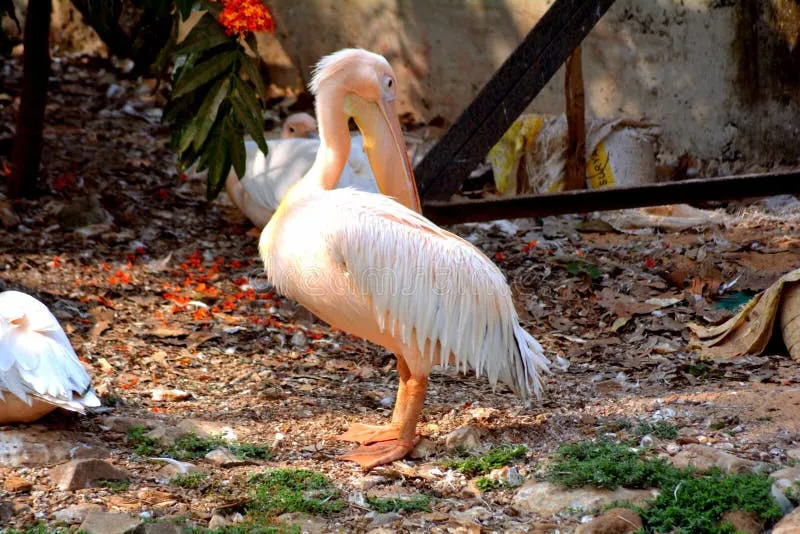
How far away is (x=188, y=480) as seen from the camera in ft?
11.7

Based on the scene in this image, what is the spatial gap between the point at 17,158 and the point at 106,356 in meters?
2.31

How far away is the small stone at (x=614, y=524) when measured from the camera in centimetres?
320

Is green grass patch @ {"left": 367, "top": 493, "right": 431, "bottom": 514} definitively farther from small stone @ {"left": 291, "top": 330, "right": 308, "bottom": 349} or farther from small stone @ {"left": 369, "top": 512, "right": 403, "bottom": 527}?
small stone @ {"left": 291, "top": 330, "right": 308, "bottom": 349}

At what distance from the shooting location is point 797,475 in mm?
3400

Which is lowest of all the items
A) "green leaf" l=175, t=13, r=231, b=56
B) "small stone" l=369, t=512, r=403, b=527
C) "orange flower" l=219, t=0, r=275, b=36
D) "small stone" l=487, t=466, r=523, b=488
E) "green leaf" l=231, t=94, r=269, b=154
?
"small stone" l=369, t=512, r=403, b=527

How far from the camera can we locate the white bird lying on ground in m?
6.58

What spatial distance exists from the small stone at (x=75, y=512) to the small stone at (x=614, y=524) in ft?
5.13

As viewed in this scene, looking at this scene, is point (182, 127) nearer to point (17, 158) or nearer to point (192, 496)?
point (17, 158)

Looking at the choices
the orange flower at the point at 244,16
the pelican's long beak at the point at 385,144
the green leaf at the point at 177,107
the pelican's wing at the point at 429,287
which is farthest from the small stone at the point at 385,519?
the green leaf at the point at 177,107

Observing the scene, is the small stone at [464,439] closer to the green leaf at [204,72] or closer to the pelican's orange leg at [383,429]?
the pelican's orange leg at [383,429]

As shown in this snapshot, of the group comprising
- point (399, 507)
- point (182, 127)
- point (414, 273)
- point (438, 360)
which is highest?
point (182, 127)

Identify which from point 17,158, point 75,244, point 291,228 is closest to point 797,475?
point 291,228

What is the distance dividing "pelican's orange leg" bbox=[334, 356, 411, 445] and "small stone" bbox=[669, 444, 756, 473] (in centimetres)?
108

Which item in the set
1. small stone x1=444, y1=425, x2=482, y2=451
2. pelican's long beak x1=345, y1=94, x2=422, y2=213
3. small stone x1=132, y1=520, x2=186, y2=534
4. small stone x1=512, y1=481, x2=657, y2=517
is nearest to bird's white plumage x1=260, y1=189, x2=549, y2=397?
small stone x1=444, y1=425, x2=482, y2=451
